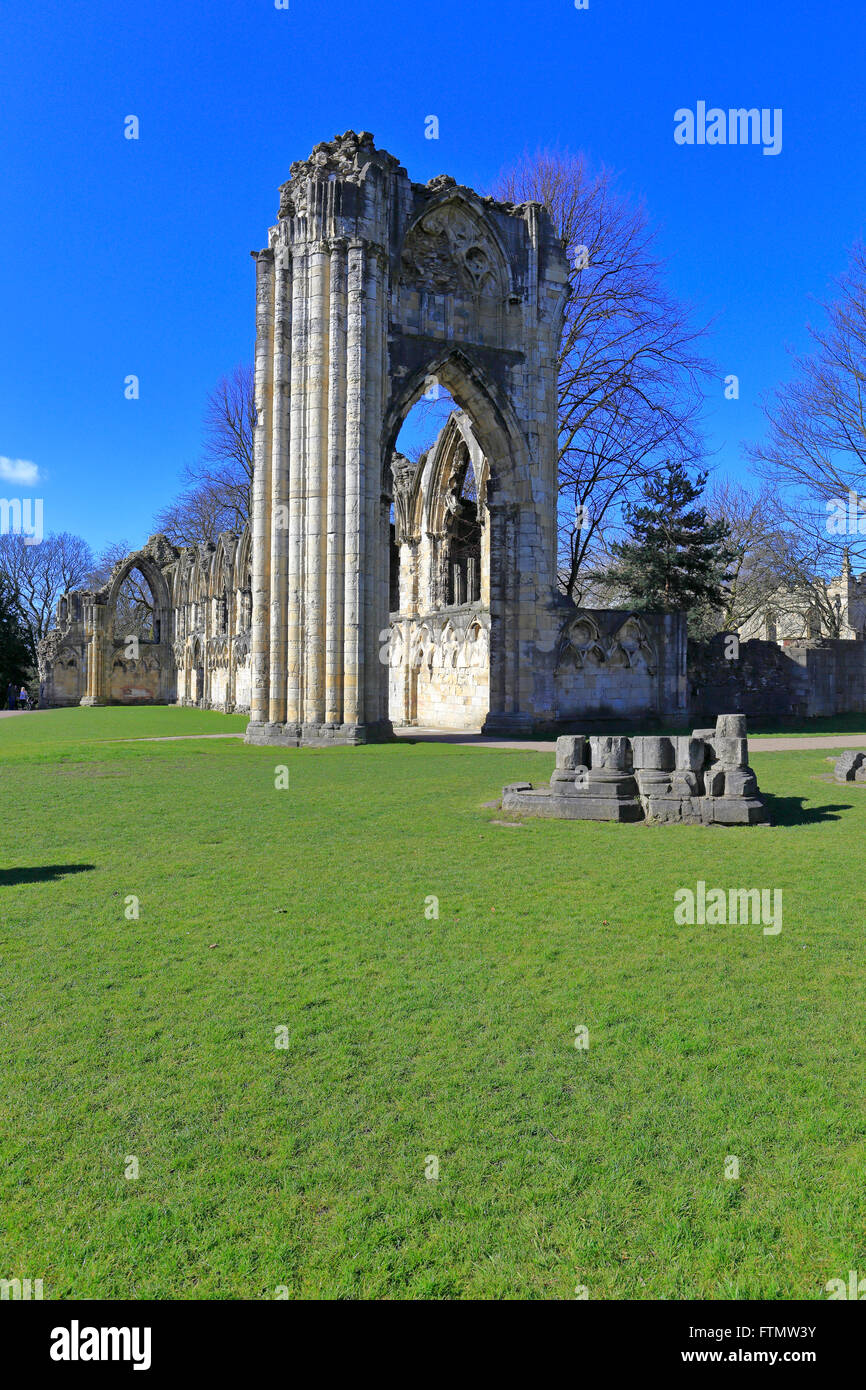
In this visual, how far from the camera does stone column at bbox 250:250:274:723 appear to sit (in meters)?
18.2

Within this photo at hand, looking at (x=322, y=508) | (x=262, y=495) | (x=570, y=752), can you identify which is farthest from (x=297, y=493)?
(x=570, y=752)

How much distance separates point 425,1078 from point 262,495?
16383 mm

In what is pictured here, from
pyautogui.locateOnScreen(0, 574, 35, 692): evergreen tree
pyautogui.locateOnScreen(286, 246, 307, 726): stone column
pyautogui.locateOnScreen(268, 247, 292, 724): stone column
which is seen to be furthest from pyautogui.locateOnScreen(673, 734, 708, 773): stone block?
pyautogui.locateOnScreen(0, 574, 35, 692): evergreen tree

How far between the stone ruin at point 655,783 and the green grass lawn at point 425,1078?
2.00m

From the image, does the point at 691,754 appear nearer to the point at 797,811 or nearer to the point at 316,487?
the point at 797,811

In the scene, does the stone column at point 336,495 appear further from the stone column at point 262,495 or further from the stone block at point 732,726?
the stone block at point 732,726

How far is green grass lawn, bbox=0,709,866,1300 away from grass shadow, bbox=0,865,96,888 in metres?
0.04

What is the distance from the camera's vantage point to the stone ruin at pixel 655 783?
908 centimetres

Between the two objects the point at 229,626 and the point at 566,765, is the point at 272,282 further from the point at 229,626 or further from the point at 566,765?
the point at 229,626

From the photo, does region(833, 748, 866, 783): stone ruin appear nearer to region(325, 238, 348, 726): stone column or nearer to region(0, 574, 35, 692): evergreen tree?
region(325, 238, 348, 726): stone column

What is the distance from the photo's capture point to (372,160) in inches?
739

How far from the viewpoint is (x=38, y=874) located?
256 inches

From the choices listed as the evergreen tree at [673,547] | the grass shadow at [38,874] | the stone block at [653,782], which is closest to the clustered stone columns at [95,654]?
the evergreen tree at [673,547]

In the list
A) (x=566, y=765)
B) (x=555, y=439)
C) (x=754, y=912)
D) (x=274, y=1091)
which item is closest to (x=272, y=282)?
(x=555, y=439)
